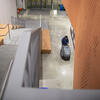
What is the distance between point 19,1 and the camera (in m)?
17.9

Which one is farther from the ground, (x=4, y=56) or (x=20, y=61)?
(x=20, y=61)

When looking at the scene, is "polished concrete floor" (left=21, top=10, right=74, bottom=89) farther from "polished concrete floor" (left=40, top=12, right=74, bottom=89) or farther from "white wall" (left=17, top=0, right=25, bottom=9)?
"white wall" (left=17, top=0, right=25, bottom=9)

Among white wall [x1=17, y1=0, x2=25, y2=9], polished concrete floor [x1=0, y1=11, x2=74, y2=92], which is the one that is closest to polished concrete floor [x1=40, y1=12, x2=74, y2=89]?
polished concrete floor [x1=0, y1=11, x2=74, y2=92]

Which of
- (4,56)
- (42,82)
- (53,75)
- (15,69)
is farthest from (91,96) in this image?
(53,75)

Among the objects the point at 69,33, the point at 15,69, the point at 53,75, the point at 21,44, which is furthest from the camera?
the point at 69,33

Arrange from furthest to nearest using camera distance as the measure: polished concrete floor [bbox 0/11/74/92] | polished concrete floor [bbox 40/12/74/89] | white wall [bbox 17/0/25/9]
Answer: white wall [bbox 17/0/25/9] < polished concrete floor [bbox 40/12/74/89] < polished concrete floor [bbox 0/11/74/92]

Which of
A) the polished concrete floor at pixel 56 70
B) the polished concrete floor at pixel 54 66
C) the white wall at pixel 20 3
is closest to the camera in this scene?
the polished concrete floor at pixel 54 66

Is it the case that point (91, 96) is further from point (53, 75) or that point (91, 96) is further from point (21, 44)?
point (53, 75)

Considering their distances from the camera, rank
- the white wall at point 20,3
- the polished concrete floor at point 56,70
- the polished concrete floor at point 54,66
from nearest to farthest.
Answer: the polished concrete floor at point 54,66 → the polished concrete floor at point 56,70 → the white wall at point 20,3

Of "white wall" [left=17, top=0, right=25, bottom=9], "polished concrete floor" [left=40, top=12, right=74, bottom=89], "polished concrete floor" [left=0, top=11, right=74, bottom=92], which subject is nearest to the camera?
"polished concrete floor" [left=0, top=11, right=74, bottom=92]

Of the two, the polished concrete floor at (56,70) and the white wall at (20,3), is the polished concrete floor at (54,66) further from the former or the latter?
the white wall at (20,3)

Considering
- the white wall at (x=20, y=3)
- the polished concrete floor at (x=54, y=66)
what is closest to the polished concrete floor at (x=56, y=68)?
the polished concrete floor at (x=54, y=66)

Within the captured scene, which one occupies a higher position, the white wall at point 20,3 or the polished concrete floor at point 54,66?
the white wall at point 20,3

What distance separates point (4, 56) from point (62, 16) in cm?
1354
